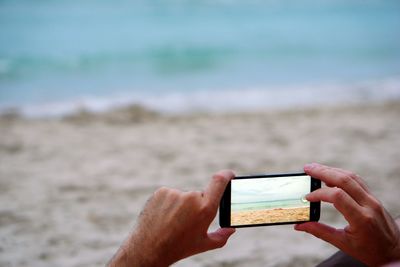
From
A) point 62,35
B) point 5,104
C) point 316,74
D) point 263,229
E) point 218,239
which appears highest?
point 62,35

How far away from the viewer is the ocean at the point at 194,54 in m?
6.74

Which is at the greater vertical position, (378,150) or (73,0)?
(73,0)

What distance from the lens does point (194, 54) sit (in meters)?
10.7

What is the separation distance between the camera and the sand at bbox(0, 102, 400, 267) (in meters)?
2.52

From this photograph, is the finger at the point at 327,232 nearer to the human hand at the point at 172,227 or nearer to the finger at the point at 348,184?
the finger at the point at 348,184

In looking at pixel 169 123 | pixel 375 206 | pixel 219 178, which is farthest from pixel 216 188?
pixel 169 123

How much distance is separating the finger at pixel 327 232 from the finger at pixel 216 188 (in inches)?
9.2

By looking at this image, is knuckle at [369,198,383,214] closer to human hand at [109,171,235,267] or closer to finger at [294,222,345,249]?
finger at [294,222,345,249]

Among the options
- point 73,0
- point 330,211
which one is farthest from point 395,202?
point 73,0

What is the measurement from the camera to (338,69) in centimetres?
886

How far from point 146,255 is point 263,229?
176 centimetres

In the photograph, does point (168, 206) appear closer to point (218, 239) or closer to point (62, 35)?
point (218, 239)

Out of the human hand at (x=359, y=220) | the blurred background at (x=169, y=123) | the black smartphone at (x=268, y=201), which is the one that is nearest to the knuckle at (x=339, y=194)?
the human hand at (x=359, y=220)

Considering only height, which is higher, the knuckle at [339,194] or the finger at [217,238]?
the knuckle at [339,194]
